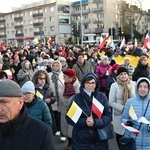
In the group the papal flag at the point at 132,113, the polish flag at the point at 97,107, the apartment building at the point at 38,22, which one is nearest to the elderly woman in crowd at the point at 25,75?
the polish flag at the point at 97,107

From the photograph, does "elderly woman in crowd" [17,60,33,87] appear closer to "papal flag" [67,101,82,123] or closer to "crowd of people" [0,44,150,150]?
"crowd of people" [0,44,150,150]

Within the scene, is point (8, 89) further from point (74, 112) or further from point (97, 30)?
point (97, 30)

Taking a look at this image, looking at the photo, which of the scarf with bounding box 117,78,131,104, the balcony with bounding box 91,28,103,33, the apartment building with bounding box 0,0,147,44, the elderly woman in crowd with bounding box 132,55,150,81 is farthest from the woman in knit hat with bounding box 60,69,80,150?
the balcony with bounding box 91,28,103,33

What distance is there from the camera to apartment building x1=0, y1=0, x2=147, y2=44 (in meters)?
71.4

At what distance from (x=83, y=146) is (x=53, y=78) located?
2677mm

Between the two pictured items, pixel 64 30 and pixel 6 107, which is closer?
pixel 6 107

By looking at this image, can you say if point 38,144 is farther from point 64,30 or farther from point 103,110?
point 64,30

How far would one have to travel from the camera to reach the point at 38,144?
193cm

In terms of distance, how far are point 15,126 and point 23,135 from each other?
96 mm

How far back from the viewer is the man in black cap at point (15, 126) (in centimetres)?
188

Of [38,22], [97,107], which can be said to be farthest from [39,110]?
[38,22]

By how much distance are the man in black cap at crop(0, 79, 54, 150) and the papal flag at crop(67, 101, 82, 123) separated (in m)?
1.52

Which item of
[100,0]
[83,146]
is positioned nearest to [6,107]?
[83,146]

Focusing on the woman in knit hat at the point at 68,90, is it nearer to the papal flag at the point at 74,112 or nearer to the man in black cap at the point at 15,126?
the papal flag at the point at 74,112
